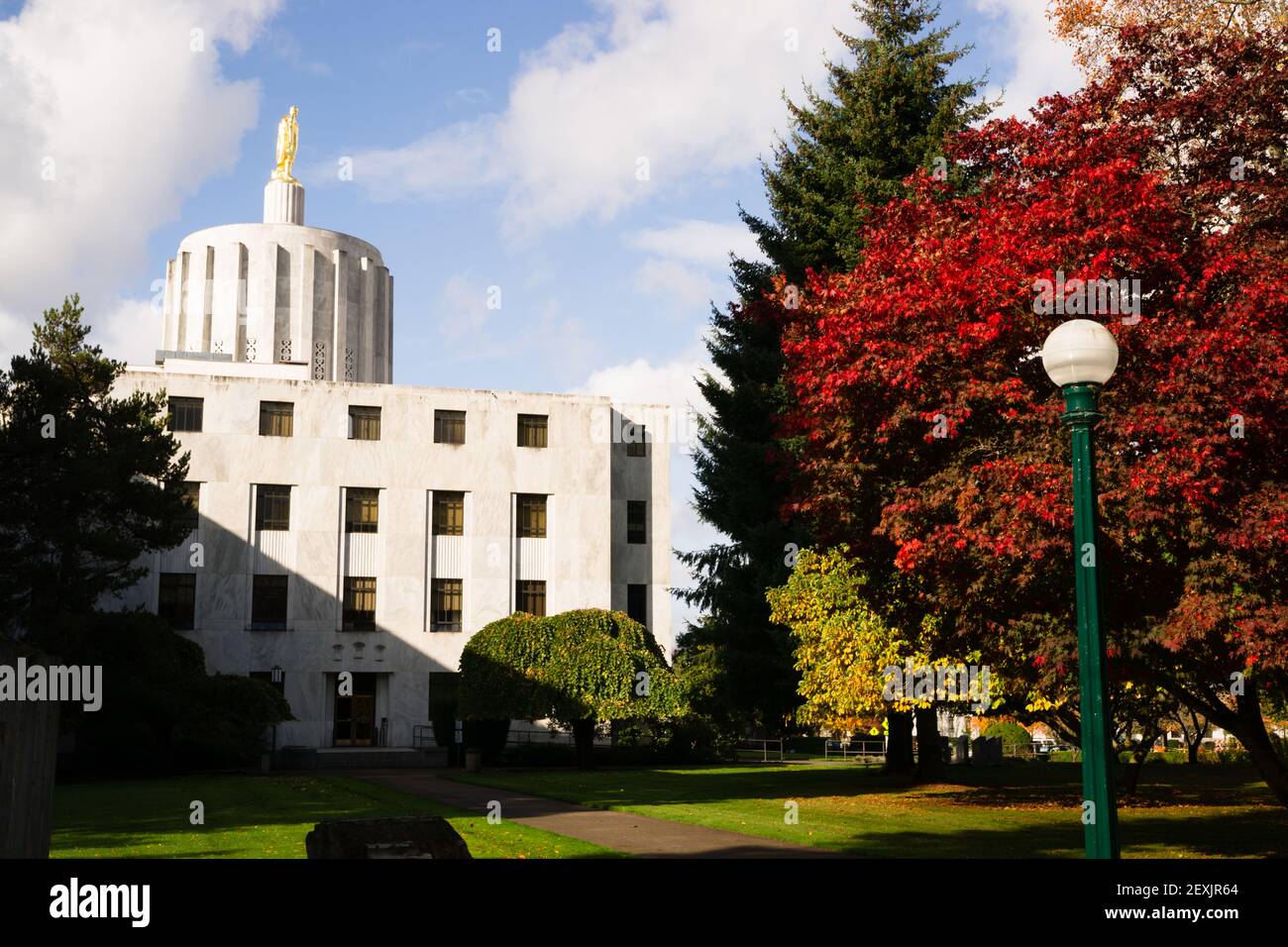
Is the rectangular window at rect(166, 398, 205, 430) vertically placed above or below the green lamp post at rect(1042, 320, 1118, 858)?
above

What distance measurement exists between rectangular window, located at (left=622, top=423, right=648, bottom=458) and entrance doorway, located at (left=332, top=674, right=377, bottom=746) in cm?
1655

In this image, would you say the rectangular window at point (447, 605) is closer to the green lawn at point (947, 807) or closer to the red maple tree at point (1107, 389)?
the green lawn at point (947, 807)

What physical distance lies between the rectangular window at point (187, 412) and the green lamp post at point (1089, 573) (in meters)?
50.0

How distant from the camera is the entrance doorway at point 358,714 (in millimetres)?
53344

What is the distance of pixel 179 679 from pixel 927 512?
32981 mm

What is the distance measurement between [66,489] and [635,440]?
3000 cm

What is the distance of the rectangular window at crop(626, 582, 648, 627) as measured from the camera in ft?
194

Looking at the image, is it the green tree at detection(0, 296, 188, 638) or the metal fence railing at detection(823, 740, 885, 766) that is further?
the metal fence railing at detection(823, 740, 885, 766)

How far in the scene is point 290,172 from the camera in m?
72.4

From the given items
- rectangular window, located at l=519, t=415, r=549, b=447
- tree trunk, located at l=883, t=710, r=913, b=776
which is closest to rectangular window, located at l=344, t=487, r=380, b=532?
rectangular window, located at l=519, t=415, r=549, b=447

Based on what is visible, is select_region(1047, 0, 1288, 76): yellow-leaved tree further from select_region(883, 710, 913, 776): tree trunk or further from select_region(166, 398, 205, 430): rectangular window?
select_region(166, 398, 205, 430): rectangular window

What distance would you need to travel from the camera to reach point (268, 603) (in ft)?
175

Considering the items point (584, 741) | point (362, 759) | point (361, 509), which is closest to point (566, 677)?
point (584, 741)

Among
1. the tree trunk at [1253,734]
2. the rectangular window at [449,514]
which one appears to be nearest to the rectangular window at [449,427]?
the rectangular window at [449,514]
